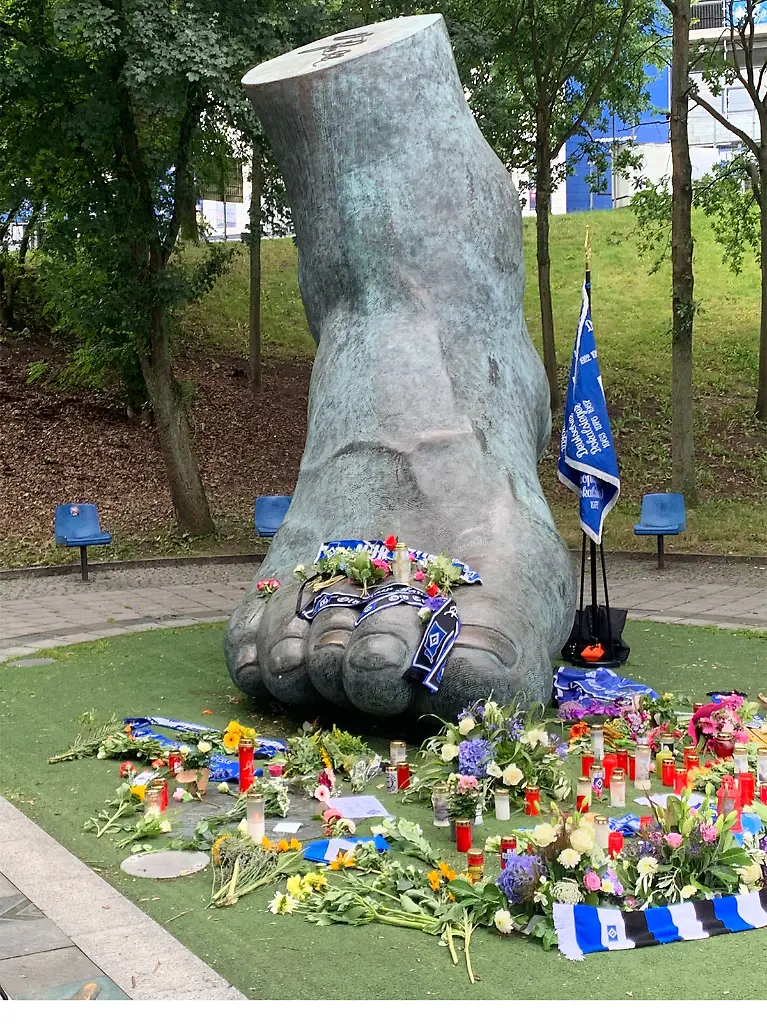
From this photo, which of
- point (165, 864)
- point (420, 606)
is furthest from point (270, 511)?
point (165, 864)

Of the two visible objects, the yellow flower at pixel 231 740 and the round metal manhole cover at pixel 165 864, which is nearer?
the round metal manhole cover at pixel 165 864

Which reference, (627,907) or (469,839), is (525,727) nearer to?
(469,839)

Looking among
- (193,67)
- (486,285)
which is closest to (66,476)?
(193,67)

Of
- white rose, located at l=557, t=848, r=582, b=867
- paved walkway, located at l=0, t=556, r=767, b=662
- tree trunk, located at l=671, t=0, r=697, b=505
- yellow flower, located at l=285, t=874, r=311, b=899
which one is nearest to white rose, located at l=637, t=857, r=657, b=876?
white rose, located at l=557, t=848, r=582, b=867

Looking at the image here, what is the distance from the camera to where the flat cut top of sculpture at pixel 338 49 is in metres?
8.08

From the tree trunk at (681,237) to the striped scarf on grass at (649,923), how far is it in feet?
36.4

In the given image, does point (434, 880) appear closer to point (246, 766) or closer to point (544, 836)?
point (544, 836)

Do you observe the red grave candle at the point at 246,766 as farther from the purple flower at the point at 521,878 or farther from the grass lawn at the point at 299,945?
the purple flower at the point at 521,878

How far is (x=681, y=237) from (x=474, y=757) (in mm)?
10482

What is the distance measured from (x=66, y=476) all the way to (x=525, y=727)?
42.3ft

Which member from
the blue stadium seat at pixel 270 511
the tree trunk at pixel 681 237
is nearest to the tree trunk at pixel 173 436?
the blue stadium seat at pixel 270 511

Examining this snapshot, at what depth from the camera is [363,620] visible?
603 cm

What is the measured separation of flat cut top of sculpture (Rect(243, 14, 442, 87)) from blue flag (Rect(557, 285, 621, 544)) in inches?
85.1

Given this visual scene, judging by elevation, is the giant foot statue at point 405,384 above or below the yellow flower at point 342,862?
above
